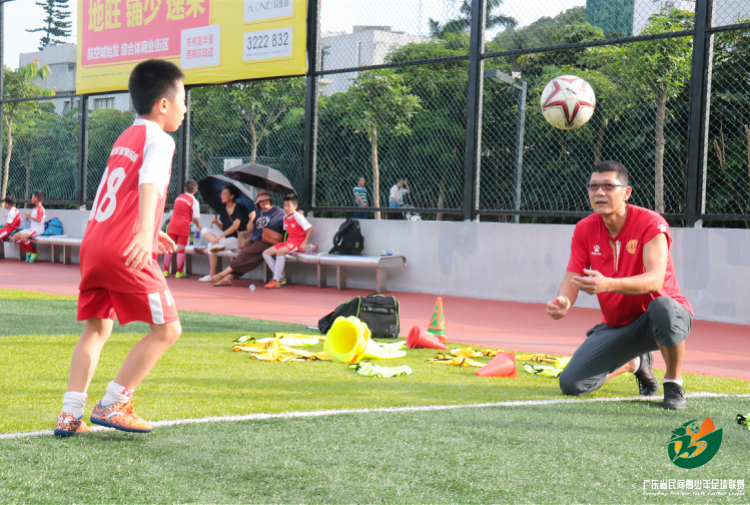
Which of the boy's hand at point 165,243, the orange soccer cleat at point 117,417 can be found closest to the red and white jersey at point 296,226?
the boy's hand at point 165,243

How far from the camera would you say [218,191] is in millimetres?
13203

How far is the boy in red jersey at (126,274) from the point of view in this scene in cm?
308

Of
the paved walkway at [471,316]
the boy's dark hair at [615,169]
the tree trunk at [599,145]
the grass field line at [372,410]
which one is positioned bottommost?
the paved walkway at [471,316]

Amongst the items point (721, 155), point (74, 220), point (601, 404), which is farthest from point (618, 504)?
point (74, 220)

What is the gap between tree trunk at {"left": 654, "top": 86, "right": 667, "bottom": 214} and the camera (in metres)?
9.63

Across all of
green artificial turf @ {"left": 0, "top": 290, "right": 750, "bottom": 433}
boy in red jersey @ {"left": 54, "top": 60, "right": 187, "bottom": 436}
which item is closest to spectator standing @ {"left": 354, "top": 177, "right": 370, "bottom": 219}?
green artificial turf @ {"left": 0, "top": 290, "right": 750, "bottom": 433}

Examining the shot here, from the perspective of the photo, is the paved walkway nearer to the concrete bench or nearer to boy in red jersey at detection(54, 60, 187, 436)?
the concrete bench

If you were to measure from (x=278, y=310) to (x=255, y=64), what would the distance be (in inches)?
222

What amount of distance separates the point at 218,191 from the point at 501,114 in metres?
5.31

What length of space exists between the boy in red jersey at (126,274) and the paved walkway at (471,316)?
4.19 m

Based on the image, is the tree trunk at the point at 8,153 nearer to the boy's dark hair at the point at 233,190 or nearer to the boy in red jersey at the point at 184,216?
the boy in red jersey at the point at 184,216

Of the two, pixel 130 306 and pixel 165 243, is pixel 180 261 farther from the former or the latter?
pixel 130 306

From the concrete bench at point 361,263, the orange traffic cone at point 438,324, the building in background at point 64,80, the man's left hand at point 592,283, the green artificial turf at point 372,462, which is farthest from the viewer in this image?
the building in background at point 64,80

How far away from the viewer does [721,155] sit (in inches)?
362
